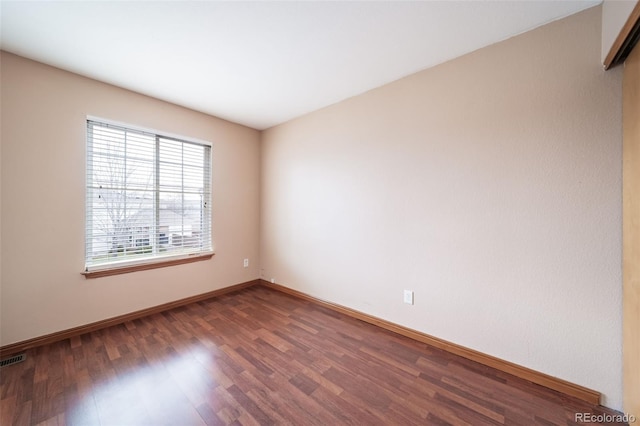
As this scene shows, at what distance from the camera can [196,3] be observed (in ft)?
4.67

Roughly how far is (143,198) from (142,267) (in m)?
0.78

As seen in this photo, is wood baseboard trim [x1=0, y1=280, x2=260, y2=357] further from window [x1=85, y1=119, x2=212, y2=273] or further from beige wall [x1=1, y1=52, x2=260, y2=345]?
window [x1=85, y1=119, x2=212, y2=273]

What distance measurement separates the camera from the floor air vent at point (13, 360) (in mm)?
1757

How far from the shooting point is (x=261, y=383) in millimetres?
1591

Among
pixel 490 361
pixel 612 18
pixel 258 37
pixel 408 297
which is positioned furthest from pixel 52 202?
pixel 612 18

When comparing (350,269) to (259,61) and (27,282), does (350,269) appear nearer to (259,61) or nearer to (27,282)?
(259,61)

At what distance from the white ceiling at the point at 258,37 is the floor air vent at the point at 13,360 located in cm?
247

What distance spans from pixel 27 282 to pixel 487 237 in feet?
12.6

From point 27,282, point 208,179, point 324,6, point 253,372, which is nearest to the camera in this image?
point 324,6

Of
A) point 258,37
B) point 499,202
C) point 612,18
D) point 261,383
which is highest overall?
point 258,37

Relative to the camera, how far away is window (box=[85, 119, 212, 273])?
233 centimetres

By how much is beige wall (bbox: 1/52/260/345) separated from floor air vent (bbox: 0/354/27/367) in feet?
0.49

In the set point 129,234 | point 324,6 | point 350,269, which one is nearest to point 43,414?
point 129,234

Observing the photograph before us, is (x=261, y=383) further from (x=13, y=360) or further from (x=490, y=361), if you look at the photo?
(x=13, y=360)
